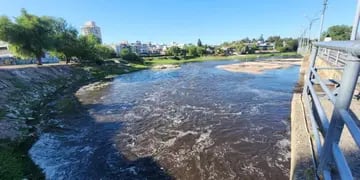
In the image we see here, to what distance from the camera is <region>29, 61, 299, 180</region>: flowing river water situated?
26.9ft

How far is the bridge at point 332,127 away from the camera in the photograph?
1501mm

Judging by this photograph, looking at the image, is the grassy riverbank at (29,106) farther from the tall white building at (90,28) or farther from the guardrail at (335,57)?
the tall white building at (90,28)

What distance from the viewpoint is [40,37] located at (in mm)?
31922

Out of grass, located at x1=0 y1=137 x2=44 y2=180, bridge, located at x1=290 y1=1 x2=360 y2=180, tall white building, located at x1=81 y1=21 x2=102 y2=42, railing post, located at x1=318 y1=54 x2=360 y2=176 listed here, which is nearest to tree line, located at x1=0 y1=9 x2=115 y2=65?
grass, located at x1=0 y1=137 x2=44 y2=180

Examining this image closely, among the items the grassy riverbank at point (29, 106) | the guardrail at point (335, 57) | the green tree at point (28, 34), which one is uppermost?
the green tree at point (28, 34)

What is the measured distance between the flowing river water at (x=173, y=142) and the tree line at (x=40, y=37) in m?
20.6

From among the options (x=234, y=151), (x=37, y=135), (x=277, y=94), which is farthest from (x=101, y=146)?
(x=277, y=94)

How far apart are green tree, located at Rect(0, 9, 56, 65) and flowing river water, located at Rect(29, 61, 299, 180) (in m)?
20.4

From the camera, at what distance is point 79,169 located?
8508 mm

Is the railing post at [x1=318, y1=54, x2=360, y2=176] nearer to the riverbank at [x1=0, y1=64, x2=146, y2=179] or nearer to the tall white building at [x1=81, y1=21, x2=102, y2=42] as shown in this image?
the riverbank at [x1=0, y1=64, x2=146, y2=179]

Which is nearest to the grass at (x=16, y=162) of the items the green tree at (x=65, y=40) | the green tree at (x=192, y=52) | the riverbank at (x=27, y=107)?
the riverbank at (x=27, y=107)

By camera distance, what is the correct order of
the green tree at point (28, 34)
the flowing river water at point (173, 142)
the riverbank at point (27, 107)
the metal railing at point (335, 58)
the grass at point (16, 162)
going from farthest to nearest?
the green tree at point (28, 34) → the metal railing at point (335, 58) → the riverbank at point (27, 107) → the flowing river water at point (173, 142) → the grass at point (16, 162)

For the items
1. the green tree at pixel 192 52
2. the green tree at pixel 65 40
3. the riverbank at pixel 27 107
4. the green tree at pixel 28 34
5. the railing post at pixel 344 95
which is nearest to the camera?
the railing post at pixel 344 95

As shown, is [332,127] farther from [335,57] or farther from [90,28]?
[90,28]
